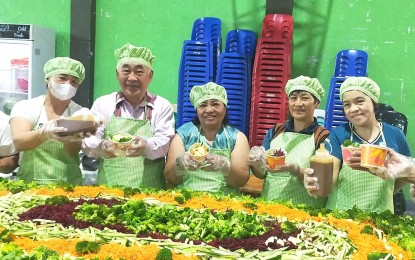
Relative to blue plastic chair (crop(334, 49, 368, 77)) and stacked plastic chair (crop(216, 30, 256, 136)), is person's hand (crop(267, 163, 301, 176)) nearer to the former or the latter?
stacked plastic chair (crop(216, 30, 256, 136))

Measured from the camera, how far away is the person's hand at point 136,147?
11.8ft

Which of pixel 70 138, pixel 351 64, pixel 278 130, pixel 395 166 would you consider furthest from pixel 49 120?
pixel 351 64

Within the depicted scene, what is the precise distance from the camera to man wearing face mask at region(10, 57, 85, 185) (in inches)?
151

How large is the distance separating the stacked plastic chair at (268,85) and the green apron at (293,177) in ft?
4.71

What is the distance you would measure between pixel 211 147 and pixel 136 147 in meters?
0.61

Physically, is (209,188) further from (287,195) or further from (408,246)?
(408,246)

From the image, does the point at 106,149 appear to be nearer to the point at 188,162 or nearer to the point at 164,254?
the point at 188,162

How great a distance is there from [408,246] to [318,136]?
4.74ft

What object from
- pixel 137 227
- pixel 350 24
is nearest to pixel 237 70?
pixel 350 24

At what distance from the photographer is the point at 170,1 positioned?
6.32 m

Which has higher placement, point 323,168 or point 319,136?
point 319,136

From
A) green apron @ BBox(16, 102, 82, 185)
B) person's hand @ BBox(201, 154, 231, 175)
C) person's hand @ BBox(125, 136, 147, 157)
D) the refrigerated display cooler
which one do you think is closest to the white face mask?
green apron @ BBox(16, 102, 82, 185)

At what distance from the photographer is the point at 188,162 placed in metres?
3.60

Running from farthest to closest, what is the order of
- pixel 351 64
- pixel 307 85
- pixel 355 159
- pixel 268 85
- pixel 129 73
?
pixel 351 64 → pixel 268 85 → pixel 129 73 → pixel 307 85 → pixel 355 159
